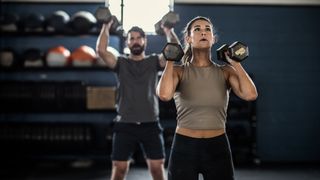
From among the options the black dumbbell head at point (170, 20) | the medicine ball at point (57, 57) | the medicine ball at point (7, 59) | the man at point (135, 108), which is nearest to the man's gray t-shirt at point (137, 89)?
the man at point (135, 108)

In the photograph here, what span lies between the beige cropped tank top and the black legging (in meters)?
0.07

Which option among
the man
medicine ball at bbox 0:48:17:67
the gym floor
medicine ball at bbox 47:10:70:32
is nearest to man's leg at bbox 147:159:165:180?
the man

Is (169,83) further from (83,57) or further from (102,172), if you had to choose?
(83,57)

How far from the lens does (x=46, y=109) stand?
4492 millimetres

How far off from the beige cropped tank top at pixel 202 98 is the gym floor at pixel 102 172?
233 centimetres

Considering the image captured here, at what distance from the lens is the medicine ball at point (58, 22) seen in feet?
14.5

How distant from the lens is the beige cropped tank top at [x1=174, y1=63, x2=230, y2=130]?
1.63 metres

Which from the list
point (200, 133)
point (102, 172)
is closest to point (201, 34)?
point (200, 133)

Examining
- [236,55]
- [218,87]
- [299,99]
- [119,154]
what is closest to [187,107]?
[218,87]

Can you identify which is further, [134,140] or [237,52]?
[134,140]

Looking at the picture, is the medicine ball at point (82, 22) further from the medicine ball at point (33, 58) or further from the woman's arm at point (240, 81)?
the woman's arm at point (240, 81)

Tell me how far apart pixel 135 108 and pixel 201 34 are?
962 mm

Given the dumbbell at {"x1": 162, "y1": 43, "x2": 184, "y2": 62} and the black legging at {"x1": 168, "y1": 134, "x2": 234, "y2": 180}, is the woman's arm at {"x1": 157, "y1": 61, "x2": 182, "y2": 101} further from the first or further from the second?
the black legging at {"x1": 168, "y1": 134, "x2": 234, "y2": 180}

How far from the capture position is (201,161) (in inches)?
62.4
